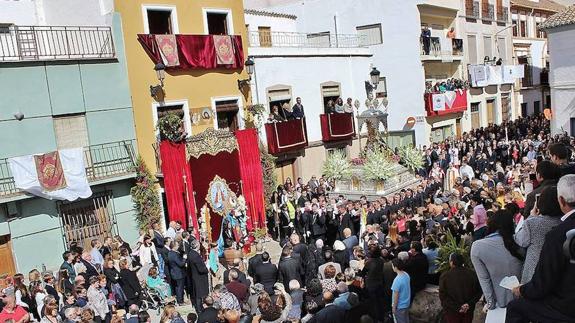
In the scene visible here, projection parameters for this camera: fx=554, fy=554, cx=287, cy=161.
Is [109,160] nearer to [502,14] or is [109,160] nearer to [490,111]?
[490,111]

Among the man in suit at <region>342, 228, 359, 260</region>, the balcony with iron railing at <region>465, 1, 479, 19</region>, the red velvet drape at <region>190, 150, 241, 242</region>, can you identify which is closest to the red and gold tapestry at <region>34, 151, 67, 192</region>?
the red velvet drape at <region>190, 150, 241, 242</region>

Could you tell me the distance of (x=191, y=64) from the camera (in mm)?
18203

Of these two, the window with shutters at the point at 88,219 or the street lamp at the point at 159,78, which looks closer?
the window with shutters at the point at 88,219

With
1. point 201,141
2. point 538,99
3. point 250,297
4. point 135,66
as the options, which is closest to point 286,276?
point 250,297

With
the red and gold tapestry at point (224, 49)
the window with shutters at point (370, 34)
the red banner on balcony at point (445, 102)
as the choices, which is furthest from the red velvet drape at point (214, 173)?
the red banner on balcony at point (445, 102)

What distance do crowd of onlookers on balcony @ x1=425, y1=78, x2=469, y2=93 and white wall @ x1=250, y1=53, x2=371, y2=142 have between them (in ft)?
11.9

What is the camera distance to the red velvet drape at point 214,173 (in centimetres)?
1692

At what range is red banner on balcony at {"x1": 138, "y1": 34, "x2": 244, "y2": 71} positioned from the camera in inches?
673

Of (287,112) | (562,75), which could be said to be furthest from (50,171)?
(562,75)

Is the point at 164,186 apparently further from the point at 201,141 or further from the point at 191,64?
the point at 191,64

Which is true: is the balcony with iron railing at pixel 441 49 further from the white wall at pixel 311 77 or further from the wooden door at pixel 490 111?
the wooden door at pixel 490 111

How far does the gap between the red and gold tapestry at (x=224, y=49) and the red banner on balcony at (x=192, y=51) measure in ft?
0.31

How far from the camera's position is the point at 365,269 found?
27.8ft

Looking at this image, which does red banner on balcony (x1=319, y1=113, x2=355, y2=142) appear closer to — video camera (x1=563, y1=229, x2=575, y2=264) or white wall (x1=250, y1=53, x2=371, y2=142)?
white wall (x1=250, y1=53, x2=371, y2=142)
